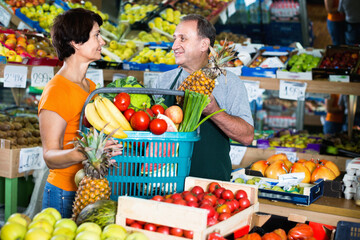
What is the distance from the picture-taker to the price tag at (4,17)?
4.42m

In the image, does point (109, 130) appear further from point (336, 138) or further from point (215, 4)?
point (215, 4)

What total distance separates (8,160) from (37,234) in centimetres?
233

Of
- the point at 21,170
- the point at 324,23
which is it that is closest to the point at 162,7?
the point at 21,170

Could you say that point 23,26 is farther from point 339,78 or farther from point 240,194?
point 240,194

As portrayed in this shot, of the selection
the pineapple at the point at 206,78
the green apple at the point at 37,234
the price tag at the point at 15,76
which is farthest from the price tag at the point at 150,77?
the green apple at the point at 37,234

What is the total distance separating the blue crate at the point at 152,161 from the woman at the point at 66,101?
28cm

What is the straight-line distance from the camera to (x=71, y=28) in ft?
7.75

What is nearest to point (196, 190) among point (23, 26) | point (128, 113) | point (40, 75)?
point (128, 113)

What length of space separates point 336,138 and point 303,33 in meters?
2.68

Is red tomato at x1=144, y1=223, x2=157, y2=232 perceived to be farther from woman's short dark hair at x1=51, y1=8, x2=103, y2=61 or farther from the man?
woman's short dark hair at x1=51, y1=8, x2=103, y2=61

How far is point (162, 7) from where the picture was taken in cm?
571

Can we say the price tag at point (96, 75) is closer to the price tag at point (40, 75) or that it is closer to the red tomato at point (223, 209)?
the price tag at point (40, 75)

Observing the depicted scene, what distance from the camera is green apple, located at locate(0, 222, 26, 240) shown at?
1488 mm

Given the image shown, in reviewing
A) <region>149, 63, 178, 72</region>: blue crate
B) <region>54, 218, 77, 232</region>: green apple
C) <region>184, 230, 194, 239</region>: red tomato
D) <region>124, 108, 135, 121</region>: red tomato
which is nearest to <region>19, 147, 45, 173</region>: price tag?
<region>149, 63, 178, 72</region>: blue crate
